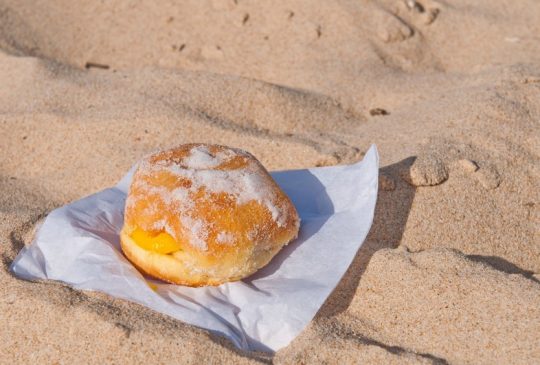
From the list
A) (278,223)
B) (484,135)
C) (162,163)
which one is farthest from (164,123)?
(484,135)

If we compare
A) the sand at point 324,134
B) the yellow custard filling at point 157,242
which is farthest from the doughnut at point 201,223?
the sand at point 324,134

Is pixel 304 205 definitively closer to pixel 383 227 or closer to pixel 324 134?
pixel 383 227

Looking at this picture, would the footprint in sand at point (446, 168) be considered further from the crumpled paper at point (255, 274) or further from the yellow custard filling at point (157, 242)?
the yellow custard filling at point (157, 242)

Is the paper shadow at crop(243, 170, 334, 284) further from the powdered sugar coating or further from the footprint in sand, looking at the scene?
the footprint in sand

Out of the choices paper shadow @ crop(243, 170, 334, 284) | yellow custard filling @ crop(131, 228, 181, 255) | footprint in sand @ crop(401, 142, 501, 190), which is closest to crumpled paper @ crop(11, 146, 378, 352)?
paper shadow @ crop(243, 170, 334, 284)

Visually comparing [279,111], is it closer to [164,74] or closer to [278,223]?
[164,74]

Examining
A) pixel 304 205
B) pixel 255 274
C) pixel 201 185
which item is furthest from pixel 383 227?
pixel 201 185
